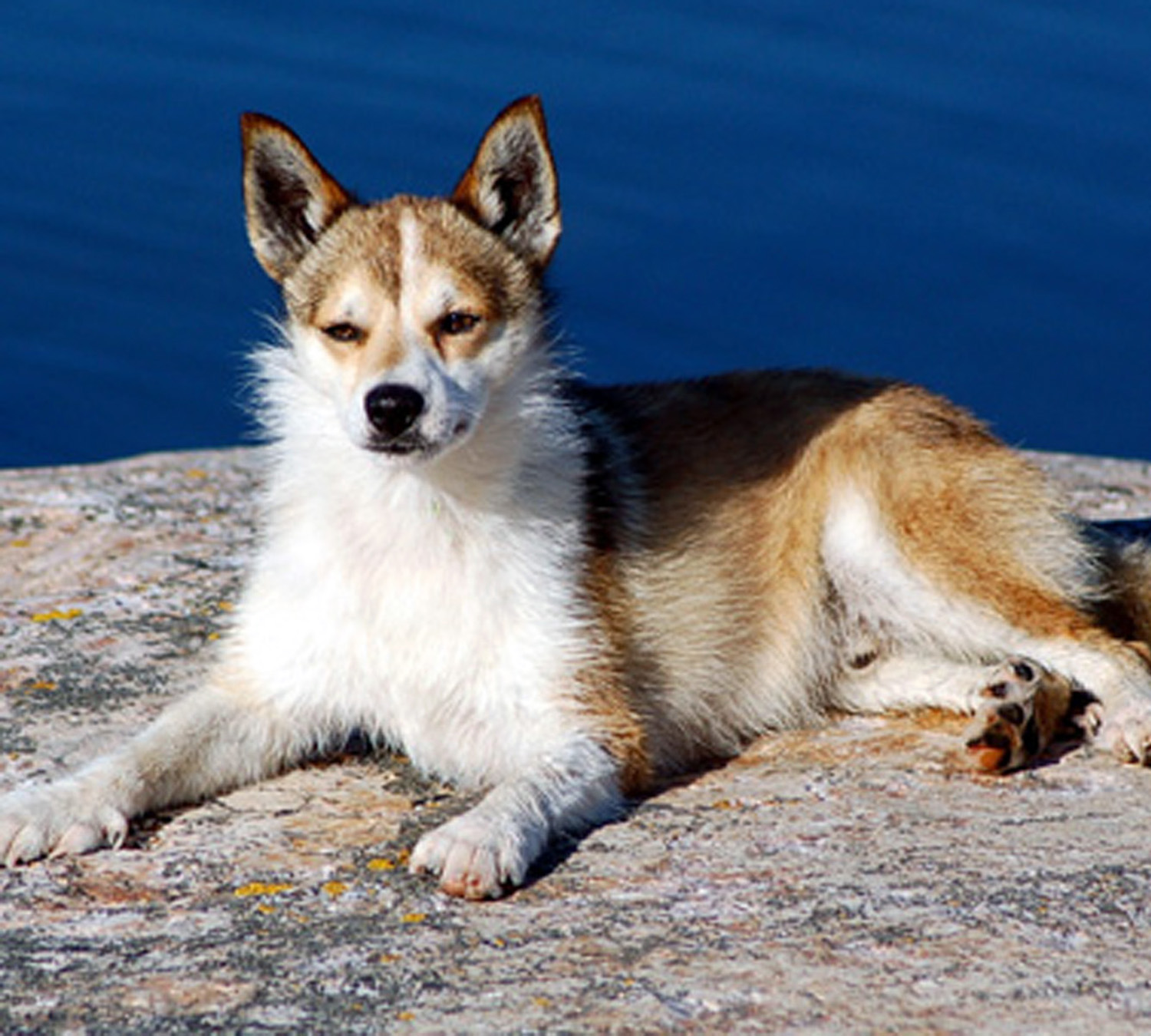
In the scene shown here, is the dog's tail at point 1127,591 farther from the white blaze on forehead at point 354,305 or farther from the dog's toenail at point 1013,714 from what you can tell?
the white blaze on forehead at point 354,305

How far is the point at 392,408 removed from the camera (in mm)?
4512

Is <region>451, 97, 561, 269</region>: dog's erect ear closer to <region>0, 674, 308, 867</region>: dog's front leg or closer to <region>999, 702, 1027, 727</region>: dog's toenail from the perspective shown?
<region>0, 674, 308, 867</region>: dog's front leg

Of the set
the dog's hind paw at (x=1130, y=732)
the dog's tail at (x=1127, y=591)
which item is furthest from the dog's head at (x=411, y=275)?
the dog's tail at (x=1127, y=591)

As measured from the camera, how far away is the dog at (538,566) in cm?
476

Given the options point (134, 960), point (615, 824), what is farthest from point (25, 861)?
point (615, 824)

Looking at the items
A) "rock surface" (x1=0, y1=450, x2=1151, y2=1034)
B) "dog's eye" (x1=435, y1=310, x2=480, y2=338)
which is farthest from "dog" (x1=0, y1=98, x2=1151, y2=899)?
"rock surface" (x1=0, y1=450, x2=1151, y2=1034)

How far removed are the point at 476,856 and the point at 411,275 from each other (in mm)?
1471

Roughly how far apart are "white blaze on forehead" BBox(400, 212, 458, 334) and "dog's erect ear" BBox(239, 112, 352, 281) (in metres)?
0.35

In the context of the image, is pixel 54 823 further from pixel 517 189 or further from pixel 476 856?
pixel 517 189

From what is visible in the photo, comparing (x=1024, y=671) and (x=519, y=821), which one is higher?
(x=1024, y=671)

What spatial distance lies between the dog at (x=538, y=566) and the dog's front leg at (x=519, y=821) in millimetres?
13

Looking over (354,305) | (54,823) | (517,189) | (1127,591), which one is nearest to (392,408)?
(354,305)

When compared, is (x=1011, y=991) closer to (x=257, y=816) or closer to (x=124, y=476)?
(x=257, y=816)

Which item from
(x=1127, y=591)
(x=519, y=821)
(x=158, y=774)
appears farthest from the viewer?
(x=1127, y=591)
